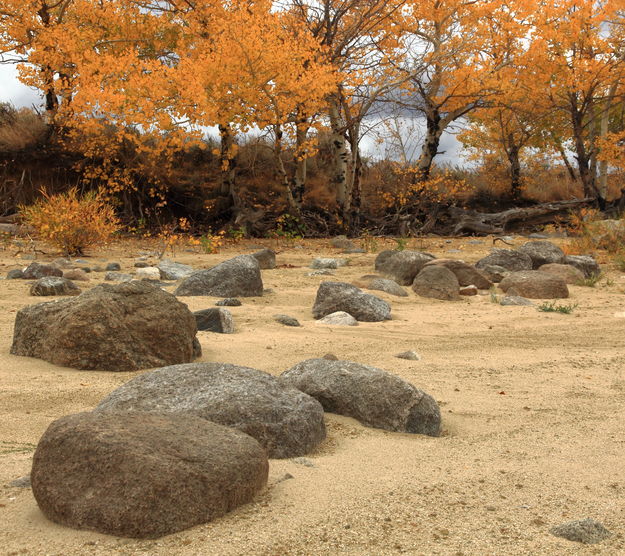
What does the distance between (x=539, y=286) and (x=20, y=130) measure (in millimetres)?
13560

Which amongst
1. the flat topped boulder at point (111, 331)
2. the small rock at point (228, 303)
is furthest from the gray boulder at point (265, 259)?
the flat topped boulder at point (111, 331)

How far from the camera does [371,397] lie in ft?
10.9

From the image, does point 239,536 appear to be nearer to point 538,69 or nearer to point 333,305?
point 333,305

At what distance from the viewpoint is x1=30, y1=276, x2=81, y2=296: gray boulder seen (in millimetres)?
6656

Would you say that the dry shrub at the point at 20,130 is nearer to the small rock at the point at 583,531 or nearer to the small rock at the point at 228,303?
the small rock at the point at 228,303

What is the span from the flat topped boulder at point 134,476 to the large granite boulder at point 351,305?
4212 mm

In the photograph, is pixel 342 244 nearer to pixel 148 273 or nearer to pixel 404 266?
pixel 404 266

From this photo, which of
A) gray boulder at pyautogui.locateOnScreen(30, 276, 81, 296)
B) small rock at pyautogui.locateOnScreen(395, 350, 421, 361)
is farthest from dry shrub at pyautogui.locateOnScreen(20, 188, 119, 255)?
small rock at pyautogui.locateOnScreen(395, 350, 421, 361)

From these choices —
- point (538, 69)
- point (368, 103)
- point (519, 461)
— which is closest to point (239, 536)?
point (519, 461)

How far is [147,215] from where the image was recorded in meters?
16.5

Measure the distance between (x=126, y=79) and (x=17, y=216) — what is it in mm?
3878

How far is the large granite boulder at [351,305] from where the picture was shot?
21.0ft

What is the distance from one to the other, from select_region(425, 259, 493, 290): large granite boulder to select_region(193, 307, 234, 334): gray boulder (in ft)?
13.3

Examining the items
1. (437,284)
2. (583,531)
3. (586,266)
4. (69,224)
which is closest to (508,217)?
(586,266)
